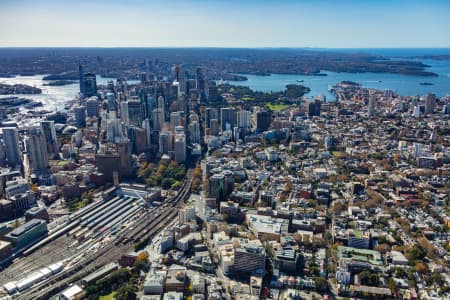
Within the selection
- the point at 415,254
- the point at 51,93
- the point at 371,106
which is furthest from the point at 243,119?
the point at 51,93

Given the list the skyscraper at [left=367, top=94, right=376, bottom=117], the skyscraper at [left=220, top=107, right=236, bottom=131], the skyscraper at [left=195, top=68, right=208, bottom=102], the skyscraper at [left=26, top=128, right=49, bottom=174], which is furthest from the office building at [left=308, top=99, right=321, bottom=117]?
the skyscraper at [left=26, top=128, right=49, bottom=174]

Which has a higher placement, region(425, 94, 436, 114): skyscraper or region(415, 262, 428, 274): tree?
region(425, 94, 436, 114): skyscraper

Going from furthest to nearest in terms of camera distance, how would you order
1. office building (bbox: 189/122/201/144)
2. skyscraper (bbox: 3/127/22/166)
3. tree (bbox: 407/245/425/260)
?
office building (bbox: 189/122/201/144)
skyscraper (bbox: 3/127/22/166)
tree (bbox: 407/245/425/260)

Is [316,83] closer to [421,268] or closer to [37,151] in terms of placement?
[37,151]

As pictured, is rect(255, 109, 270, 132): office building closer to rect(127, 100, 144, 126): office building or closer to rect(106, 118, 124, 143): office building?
rect(127, 100, 144, 126): office building

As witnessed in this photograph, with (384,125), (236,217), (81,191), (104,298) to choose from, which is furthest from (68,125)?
(384,125)

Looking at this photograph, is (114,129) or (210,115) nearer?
(114,129)
